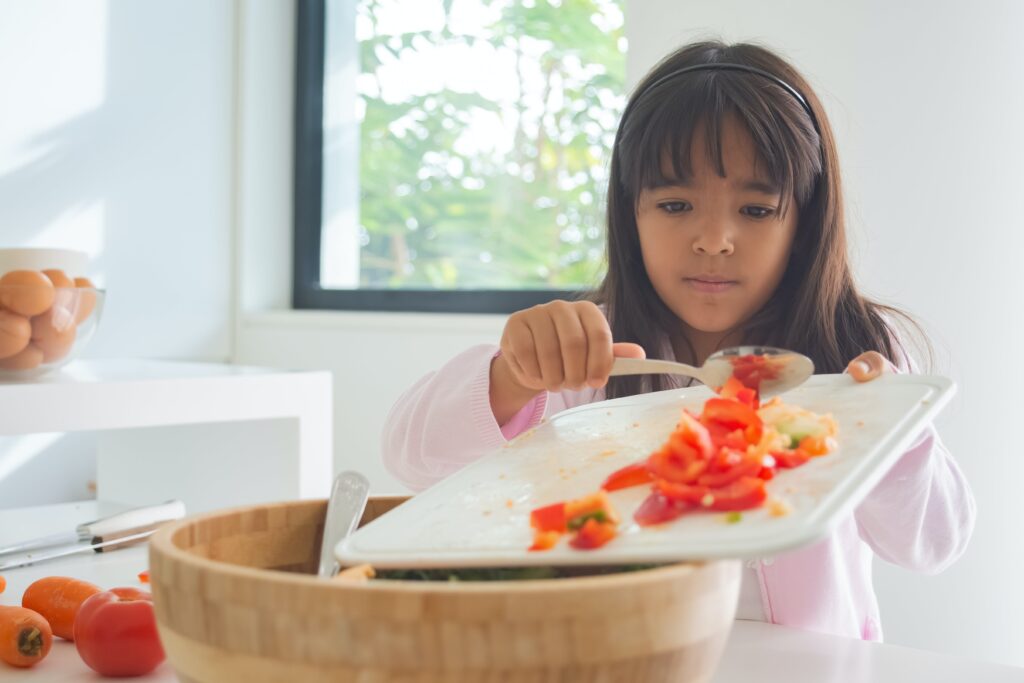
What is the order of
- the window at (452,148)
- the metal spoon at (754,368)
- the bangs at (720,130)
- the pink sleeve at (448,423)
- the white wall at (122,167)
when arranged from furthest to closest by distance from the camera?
the window at (452,148) < the white wall at (122,167) < the bangs at (720,130) < the pink sleeve at (448,423) < the metal spoon at (754,368)

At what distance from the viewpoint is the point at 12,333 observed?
4.78 ft

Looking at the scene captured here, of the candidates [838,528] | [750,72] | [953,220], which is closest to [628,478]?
[838,528]

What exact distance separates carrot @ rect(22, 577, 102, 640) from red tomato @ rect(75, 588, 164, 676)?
0.22 feet

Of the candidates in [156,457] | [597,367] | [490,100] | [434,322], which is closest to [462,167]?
[490,100]

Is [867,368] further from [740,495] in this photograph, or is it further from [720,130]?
[720,130]

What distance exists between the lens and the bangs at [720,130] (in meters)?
1.07

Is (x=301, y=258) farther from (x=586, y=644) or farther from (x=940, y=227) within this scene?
(x=586, y=644)

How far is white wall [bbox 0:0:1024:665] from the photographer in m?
1.43

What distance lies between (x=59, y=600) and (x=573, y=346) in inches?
15.2

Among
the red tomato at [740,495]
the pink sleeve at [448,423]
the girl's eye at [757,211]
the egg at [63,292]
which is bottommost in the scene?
the pink sleeve at [448,423]

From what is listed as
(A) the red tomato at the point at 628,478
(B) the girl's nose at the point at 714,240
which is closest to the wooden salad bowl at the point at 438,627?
(A) the red tomato at the point at 628,478

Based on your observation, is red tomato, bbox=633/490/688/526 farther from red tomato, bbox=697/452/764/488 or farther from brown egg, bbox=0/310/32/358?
brown egg, bbox=0/310/32/358

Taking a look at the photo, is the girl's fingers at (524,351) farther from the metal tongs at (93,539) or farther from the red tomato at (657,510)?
the metal tongs at (93,539)

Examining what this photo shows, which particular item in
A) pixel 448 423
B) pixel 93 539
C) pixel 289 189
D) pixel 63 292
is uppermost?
pixel 289 189
